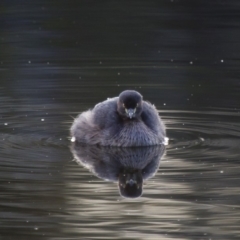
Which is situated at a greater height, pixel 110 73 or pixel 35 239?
pixel 35 239

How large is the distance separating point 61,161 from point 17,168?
587mm

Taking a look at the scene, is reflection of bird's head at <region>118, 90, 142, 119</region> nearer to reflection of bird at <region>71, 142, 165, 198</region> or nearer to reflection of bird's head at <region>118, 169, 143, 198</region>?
reflection of bird at <region>71, 142, 165, 198</region>

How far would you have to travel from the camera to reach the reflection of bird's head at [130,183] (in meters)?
8.88

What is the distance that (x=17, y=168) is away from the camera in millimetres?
A: 9664

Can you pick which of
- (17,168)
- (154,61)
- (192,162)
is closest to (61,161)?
(17,168)

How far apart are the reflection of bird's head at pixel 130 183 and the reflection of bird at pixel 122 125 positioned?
1.14m

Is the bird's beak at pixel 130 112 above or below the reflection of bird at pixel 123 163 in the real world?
above

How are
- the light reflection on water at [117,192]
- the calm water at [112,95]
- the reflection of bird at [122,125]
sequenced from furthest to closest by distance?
the reflection of bird at [122,125] → the calm water at [112,95] → the light reflection on water at [117,192]

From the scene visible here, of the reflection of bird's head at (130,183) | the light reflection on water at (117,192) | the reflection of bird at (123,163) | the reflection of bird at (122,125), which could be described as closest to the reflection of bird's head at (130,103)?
the reflection of bird at (122,125)

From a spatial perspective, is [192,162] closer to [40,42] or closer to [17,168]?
[17,168]

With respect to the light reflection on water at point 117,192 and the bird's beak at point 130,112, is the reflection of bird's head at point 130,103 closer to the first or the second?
the bird's beak at point 130,112

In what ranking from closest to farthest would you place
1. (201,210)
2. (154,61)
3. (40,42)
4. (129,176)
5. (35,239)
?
1. (35,239)
2. (201,210)
3. (129,176)
4. (154,61)
5. (40,42)

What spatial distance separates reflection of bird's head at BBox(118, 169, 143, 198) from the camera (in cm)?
888

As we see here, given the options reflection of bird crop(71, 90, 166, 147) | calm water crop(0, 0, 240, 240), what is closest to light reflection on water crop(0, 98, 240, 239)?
calm water crop(0, 0, 240, 240)
